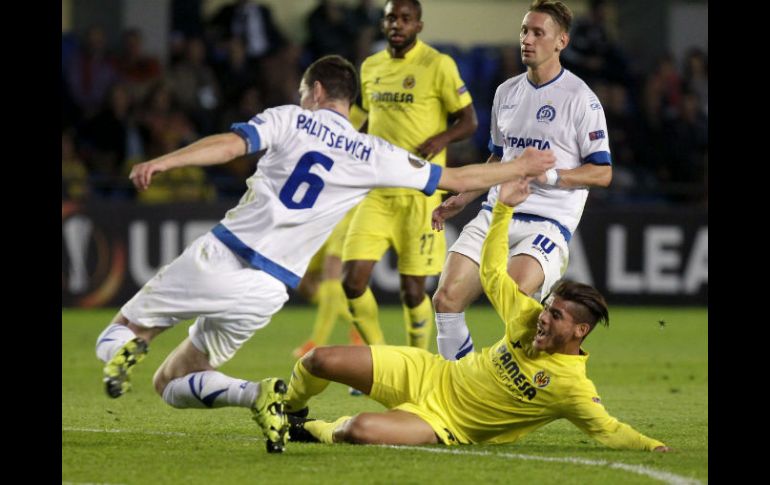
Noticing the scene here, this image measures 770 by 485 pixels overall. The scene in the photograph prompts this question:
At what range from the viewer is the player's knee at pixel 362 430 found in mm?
6289

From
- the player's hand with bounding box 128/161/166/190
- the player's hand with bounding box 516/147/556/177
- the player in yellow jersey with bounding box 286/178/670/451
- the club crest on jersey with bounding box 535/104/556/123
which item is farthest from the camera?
the club crest on jersey with bounding box 535/104/556/123

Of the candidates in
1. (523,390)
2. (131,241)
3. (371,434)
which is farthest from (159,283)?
(131,241)

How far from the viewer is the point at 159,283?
6145 millimetres

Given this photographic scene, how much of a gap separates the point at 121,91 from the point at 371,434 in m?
10.6

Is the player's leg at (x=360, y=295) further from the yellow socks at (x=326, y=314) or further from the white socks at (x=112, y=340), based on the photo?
the white socks at (x=112, y=340)

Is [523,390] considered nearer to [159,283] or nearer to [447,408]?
[447,408]

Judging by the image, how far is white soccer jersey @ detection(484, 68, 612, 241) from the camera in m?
7.47

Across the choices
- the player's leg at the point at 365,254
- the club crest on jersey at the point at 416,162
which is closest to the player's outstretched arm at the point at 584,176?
the club crest on jersey at the point at 416,162

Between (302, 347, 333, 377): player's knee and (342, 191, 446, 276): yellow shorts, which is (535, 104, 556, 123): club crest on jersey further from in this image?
(302, 347, 333, 377): player's knee

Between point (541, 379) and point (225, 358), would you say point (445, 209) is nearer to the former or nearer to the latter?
point (541, 379)

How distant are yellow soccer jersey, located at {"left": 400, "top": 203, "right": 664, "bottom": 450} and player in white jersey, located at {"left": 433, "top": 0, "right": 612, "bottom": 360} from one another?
79cm

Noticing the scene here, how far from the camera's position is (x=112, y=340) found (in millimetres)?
6059

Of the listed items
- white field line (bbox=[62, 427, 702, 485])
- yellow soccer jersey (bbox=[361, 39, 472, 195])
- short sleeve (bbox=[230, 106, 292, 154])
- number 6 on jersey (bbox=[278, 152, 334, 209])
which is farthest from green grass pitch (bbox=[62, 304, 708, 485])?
yellow soccer jersey (bbox=[361, 39, 472, 195])

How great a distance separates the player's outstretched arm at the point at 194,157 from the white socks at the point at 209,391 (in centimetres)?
105
